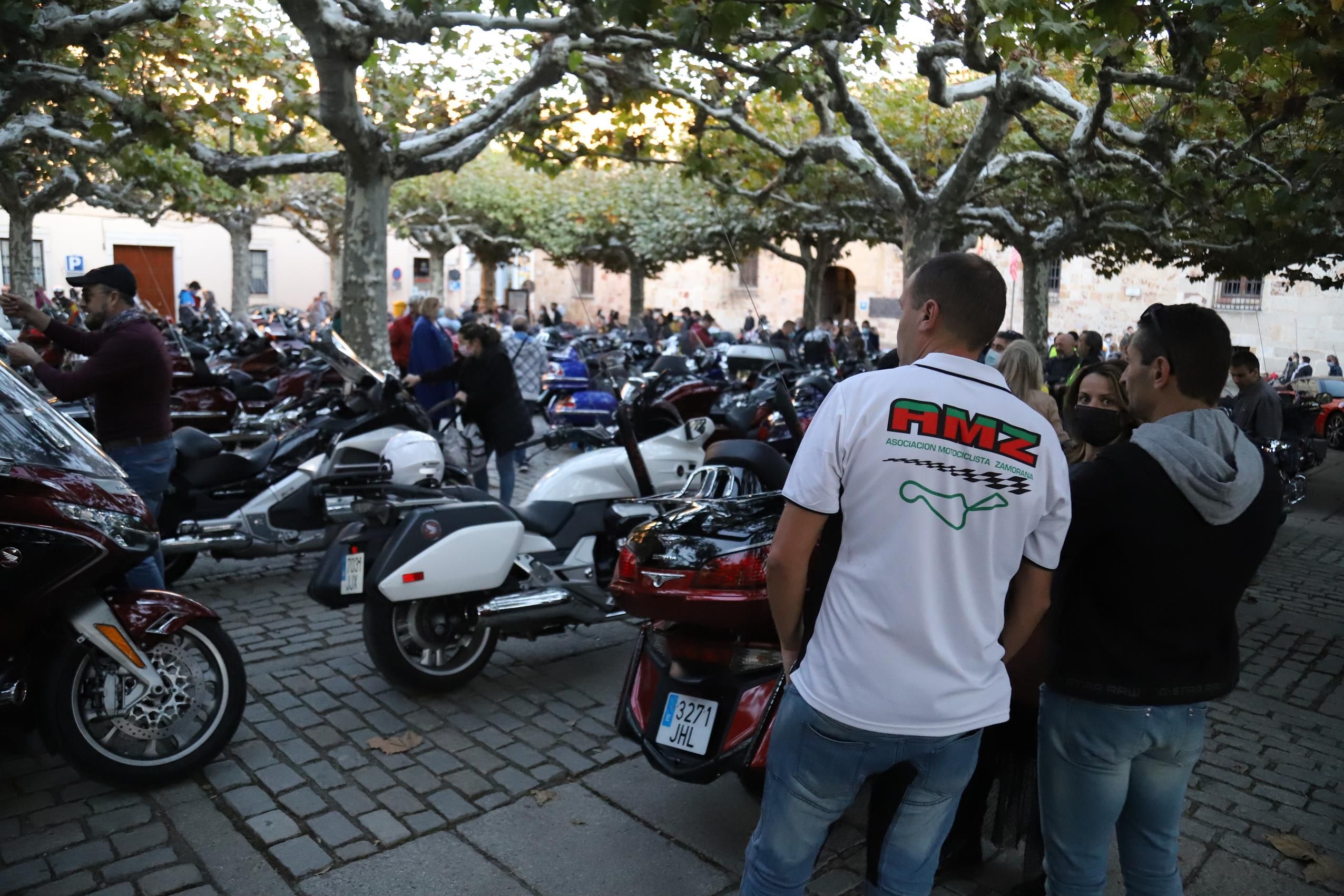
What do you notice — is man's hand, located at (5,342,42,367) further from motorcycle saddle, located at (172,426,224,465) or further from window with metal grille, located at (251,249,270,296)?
window with metal grille, located at (251,249,270,296)

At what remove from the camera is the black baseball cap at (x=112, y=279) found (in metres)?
5.31

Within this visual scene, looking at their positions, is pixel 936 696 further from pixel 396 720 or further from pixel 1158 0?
pixel 1158 0

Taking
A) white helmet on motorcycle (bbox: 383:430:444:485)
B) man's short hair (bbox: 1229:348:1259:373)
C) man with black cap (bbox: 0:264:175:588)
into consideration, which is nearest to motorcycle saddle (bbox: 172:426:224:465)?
man with black cap (bbox: 0:264:175:588)

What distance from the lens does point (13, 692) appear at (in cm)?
352

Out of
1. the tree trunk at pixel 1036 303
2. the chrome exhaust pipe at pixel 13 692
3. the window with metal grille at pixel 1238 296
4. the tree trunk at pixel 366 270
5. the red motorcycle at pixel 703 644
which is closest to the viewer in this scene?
the red motorcycle at pixel 703 644

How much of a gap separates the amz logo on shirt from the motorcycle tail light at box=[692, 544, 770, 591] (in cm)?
136

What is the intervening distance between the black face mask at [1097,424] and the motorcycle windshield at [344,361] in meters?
4.93

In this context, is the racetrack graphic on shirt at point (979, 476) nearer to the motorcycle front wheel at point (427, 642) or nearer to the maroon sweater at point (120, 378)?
the motorcycle front wheel at point (427, 642)

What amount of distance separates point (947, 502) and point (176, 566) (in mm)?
5886

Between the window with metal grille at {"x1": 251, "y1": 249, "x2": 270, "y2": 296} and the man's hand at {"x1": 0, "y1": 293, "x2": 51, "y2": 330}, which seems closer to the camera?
the man's hand at {"x1": 0, "y1": 293, "x2": 51, "y2": 330}

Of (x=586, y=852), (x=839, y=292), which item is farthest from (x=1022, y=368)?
(x=839, y=292)

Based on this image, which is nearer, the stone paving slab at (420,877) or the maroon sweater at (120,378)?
the stone paving slab at (420,877)

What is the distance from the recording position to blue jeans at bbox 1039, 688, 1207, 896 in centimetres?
240

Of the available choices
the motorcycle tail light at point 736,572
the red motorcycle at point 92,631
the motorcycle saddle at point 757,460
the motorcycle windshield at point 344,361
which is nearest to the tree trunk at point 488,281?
the motorcycle windshield at point 344,361
